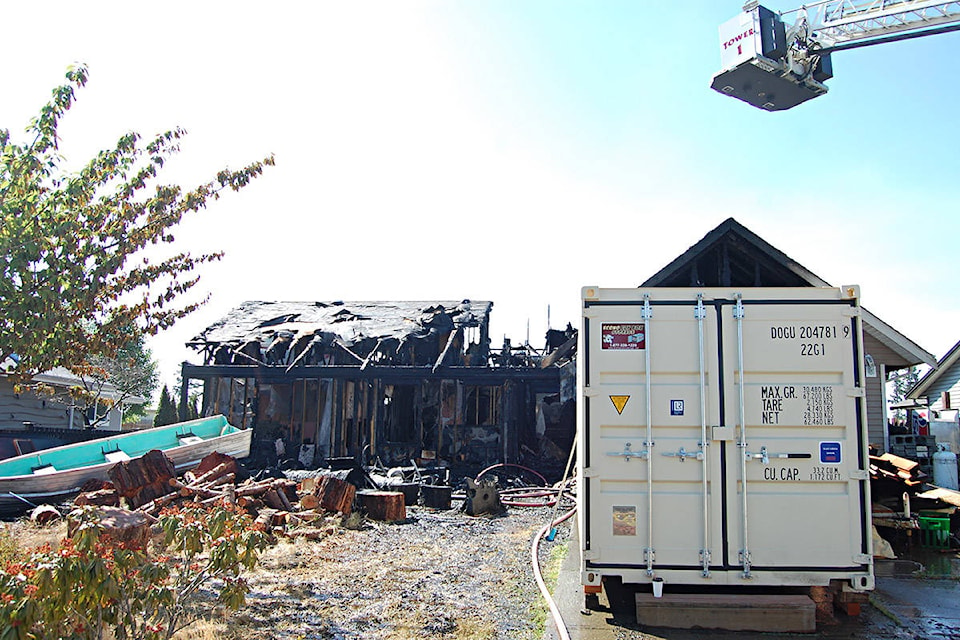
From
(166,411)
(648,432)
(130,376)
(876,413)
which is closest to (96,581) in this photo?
(648,432)

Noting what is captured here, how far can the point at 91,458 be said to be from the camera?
574 inches

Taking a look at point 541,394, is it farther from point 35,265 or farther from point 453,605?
point 35,265

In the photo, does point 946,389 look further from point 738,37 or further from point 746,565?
point 746,565

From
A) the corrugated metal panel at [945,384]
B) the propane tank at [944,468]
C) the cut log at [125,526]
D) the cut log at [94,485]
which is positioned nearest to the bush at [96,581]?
the cut log at [125,526]

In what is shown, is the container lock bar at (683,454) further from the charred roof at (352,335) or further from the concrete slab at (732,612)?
the charred roof at (352,335)

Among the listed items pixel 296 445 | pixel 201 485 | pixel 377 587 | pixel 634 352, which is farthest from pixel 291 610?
pixel 296 445

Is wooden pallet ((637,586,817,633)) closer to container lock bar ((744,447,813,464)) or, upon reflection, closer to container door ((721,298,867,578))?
container door ((721,298,867,578))

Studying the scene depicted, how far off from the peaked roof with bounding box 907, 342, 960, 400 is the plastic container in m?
12.0

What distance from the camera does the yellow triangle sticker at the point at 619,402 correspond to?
6.07 m

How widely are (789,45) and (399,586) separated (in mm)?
19060

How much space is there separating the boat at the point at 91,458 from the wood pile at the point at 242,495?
0.46m

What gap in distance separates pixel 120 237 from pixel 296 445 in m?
15.2

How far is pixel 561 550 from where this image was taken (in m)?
9.48

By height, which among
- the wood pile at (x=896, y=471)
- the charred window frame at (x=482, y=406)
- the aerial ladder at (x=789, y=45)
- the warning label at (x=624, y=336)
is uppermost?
the aerial ladder at (x=789, y=45)
